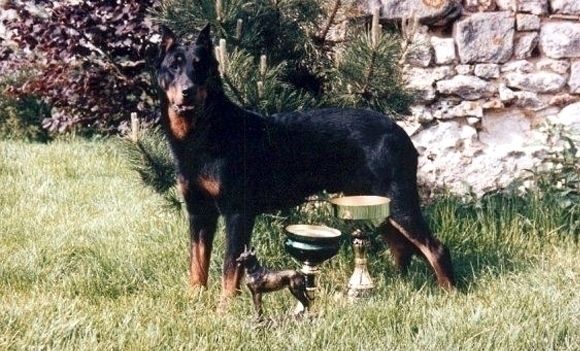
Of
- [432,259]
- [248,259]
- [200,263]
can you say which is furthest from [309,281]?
[432,259]

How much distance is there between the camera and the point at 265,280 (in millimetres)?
3250

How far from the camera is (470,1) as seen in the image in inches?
201

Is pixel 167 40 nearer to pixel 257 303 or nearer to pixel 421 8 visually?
pixel 257 303

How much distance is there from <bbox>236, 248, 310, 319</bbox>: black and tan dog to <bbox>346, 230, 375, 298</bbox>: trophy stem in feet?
1.32

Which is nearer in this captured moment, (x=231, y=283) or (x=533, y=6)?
(x=231, y=283)

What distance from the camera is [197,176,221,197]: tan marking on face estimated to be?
3584 mm

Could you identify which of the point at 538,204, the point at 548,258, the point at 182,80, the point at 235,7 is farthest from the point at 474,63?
the point at 182,80

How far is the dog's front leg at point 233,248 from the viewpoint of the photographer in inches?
141

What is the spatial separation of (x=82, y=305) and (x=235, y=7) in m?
1.74

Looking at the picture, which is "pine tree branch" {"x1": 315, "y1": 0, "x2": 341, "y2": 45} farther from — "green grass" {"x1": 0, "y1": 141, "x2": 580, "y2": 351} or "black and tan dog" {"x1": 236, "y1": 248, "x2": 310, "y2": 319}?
"black and tan dog" {"x1": 236, "y1": 248, "x2": 310, "y2": 319}

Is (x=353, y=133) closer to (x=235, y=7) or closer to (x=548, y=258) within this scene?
(x=235, y=7)

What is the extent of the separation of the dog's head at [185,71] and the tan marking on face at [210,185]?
34cm

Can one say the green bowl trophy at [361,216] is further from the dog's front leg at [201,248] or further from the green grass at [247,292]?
the dog's front leg at [201,248]

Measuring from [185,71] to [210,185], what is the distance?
555 mm
